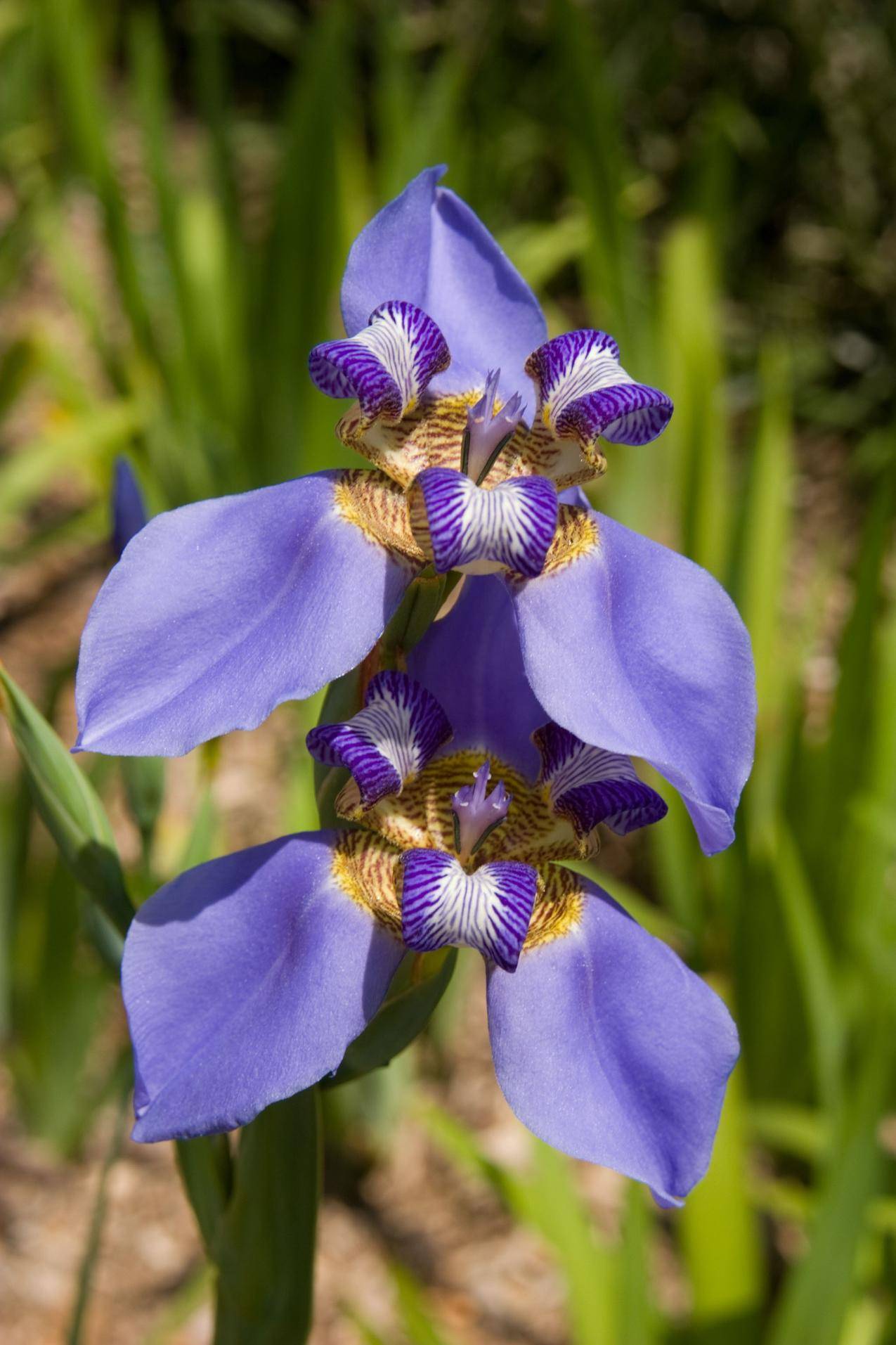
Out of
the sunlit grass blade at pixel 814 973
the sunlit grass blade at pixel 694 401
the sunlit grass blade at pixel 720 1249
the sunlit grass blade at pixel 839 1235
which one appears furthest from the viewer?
the sunlit grass blade at pixel 694 401

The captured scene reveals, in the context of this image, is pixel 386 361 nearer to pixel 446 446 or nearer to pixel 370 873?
pixel 446 446

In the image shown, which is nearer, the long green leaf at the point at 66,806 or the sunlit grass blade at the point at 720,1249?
the long green leaf at the point at 66,806

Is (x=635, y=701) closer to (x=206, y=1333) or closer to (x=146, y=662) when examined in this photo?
(x=146, y=662)

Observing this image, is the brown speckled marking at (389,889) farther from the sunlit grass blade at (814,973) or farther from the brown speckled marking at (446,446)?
the sunlit grass blade at (814,973)

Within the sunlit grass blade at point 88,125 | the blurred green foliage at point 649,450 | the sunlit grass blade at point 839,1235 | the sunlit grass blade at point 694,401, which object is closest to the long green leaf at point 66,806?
the blurred green foliage at point 649,450

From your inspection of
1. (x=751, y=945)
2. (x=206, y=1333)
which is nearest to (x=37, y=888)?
(x=206, y=1333)

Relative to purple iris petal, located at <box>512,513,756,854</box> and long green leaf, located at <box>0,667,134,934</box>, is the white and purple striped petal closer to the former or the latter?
purple iris petal, located at <box>512,513,756,854</box>
